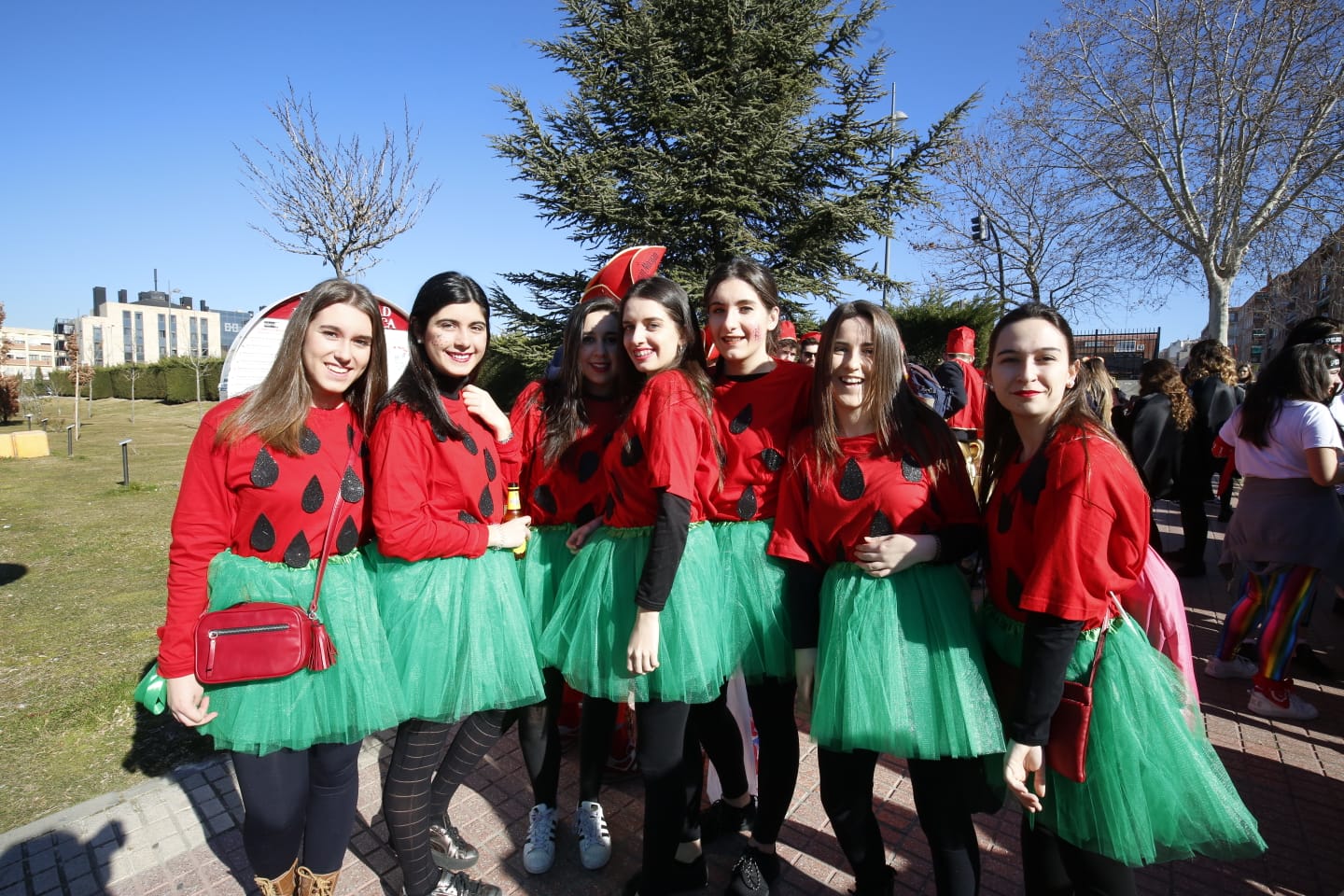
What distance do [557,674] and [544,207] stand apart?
1263 centimetres

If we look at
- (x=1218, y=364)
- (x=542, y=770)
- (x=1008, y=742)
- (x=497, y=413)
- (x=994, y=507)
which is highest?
(x=1218, y=364)

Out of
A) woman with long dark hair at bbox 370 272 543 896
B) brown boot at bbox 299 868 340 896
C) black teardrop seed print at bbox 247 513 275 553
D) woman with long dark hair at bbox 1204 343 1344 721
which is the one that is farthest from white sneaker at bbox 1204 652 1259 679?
black teardrop seed print at bbox 247 513 275 553

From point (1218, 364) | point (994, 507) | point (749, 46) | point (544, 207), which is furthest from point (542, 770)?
point (749, 46)

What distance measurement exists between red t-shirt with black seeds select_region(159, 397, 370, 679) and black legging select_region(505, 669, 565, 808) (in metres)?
1.00

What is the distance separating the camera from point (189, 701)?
6.60 ft

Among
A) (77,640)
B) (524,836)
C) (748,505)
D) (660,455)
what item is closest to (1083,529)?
(748,505)

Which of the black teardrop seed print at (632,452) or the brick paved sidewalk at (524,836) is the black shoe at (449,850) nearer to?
the brick paved sidewalk at (524,836)

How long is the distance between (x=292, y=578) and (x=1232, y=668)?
17.8ft

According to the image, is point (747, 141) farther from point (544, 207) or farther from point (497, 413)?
point (497, 413)

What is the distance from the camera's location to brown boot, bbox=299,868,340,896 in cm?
227

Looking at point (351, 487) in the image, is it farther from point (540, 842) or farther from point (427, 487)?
point (540, 842)

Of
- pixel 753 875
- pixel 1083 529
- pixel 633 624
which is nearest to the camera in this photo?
pixel 1083 529

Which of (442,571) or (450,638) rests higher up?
(442,571)

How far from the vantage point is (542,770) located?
284 cm
